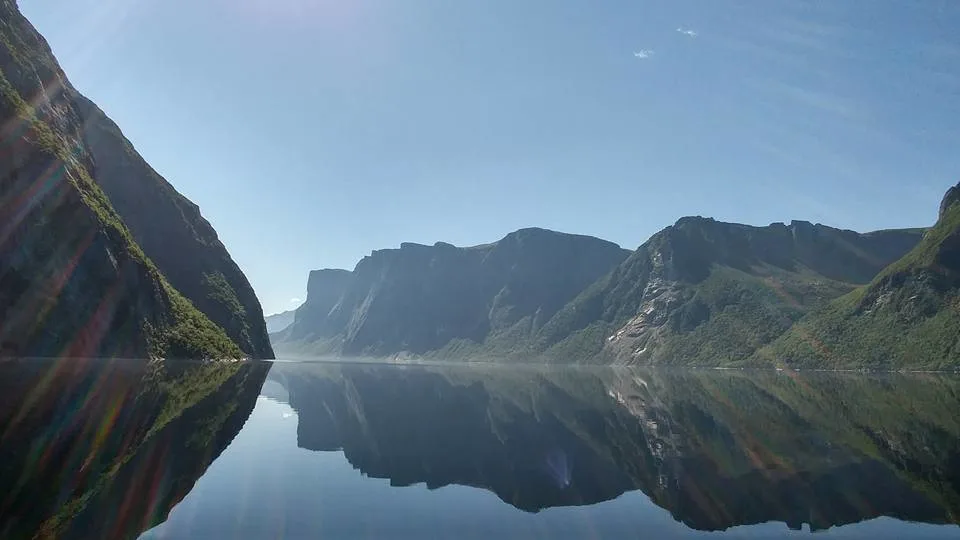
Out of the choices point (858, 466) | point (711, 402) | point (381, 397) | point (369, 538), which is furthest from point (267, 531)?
point (711, 402)

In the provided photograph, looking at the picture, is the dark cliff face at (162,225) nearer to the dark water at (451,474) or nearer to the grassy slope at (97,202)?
the grassy slope at (97,202)

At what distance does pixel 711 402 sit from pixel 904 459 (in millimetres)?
37036

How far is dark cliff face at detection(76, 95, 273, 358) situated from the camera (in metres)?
160

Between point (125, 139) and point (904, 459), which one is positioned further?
point (125, 139)

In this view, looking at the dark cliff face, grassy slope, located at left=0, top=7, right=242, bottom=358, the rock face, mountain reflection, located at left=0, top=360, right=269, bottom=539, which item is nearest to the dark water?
mountain reflection, located at left=0, top=360, right=269, bottom=539

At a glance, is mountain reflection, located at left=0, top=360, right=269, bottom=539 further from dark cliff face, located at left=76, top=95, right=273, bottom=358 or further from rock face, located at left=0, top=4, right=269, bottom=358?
dark cliff face, located at left=76, top=95, right=273, bottom=358

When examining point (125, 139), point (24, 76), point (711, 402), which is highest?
point (125, 139)

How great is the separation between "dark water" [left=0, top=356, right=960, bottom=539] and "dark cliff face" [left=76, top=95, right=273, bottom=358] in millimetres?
129044

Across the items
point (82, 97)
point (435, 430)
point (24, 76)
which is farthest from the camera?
point (82, 97)

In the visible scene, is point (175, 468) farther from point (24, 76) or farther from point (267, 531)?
point (24, 76)

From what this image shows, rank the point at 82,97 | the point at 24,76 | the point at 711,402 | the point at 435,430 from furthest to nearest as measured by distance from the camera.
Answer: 1. the point at 82,97
2. the point at 24,76
3. the point at 711,402
4. the point at 435,430

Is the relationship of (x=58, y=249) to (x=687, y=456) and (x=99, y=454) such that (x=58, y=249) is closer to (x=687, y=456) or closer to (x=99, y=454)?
(x=99, y=454)

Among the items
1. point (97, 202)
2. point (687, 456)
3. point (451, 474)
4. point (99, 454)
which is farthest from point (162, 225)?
point (687, 456)

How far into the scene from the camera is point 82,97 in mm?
161375
